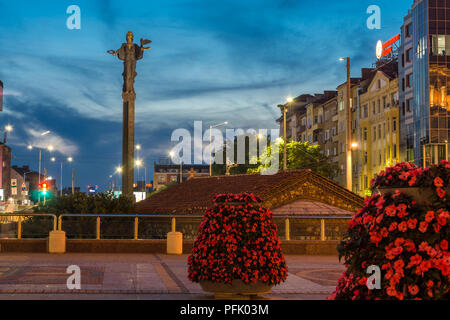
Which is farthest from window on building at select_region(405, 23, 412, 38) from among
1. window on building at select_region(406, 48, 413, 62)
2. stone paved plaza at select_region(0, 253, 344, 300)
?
stone paved plaza at select_region(0, 253, 344, 300)

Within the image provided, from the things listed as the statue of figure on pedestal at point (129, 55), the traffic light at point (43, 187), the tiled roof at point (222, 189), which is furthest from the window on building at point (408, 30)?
the traffic light at point (43, 187)

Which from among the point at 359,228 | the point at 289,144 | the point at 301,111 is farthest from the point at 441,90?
the point at 359,228

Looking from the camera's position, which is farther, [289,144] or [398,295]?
[289,144]

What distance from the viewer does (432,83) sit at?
63.8 metres

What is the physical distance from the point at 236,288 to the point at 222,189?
23.1 meters

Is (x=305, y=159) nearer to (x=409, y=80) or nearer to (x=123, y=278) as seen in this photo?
(x=409, y=80)

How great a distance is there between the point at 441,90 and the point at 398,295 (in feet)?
206

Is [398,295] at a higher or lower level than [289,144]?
lower

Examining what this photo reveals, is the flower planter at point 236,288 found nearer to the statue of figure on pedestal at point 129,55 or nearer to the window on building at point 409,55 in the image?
the statue of figure on pedestal at point 129,55
